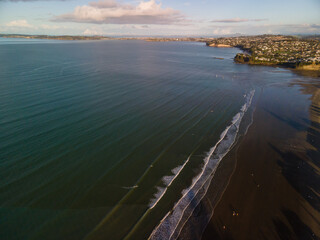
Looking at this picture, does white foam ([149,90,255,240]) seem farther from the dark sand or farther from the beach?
the beach

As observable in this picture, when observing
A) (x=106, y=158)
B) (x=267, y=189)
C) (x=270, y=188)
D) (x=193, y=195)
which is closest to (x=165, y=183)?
(x=193, y=195)

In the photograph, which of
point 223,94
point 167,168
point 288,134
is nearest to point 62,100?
point 167,168

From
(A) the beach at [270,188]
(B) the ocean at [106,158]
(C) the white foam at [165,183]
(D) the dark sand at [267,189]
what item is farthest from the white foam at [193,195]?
(C) the white foam at [165,183]

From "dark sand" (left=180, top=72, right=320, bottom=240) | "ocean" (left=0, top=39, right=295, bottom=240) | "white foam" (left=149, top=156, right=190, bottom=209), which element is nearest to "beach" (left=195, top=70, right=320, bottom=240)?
"dark sand" (left=180, top=72, right=320, bottom=240)

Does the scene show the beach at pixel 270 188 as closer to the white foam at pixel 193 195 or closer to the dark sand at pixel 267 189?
the dark sand at pixel 267 189

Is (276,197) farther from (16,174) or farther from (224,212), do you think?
(16,174)

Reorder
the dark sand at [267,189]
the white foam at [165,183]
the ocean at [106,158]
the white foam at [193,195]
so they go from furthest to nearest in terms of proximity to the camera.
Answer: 1. the white foam at [165,183]
2. the ocean at [106,158]
3. the white foam at [193,195]
4. the dark sand at [267,189]
